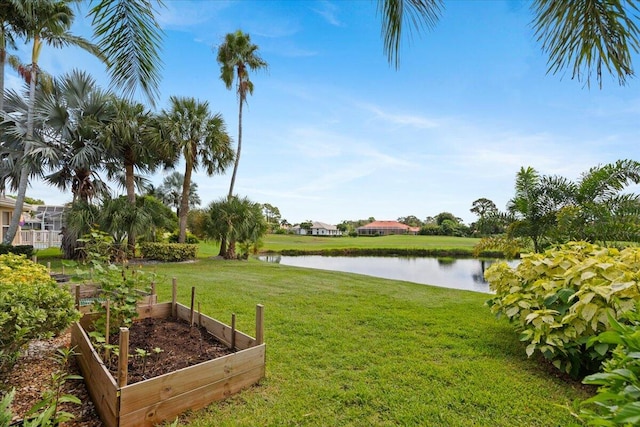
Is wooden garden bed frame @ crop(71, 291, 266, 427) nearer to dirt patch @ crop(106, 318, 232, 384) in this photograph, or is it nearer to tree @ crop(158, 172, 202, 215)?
dirt patch @ crop(106, 318, 232, 384)

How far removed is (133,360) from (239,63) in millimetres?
14250

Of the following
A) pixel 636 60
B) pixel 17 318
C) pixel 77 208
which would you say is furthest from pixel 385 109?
pixel 77 208

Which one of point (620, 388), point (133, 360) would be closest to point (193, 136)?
point (133, 360)

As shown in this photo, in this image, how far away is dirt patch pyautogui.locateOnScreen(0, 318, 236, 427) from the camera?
2037mm

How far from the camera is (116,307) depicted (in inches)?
105

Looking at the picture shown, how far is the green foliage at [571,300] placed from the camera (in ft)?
7.14

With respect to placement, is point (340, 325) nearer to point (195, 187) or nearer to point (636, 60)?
point (636, 60)

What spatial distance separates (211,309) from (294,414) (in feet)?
9.46

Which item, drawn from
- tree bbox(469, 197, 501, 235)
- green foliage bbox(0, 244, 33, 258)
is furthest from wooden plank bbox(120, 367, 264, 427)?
green foliage bbox(0, 244, 33, 258)

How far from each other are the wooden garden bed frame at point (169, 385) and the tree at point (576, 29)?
2.18 meters

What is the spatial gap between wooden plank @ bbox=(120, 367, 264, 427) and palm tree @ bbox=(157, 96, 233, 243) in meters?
9.61

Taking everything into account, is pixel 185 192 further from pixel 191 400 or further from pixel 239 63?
pixel 191 400

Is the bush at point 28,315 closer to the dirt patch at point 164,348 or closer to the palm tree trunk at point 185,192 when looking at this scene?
the dirt patch at point 164,348

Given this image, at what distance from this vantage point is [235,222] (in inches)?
462
